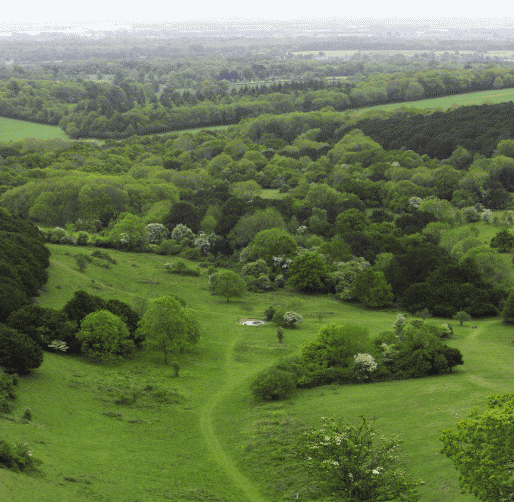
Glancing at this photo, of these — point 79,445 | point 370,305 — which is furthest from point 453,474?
point 370,305

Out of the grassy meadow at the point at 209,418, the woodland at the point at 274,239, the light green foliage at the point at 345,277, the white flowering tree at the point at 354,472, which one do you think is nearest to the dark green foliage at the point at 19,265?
the woodland at the point at 274,239

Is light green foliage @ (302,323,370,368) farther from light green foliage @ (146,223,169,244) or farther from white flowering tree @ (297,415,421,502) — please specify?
light green foliage @ (146,223,169,244)

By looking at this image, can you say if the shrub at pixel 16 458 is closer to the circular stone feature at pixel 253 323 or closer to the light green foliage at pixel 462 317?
the circular stone feature at pixel 253 323

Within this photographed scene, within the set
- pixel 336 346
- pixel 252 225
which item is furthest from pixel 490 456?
pixel 252 225

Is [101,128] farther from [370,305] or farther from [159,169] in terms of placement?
[370,305]

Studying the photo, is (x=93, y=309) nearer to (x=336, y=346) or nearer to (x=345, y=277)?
(x=336, y=346)

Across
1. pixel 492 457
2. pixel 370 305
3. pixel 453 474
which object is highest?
pixel 492 457

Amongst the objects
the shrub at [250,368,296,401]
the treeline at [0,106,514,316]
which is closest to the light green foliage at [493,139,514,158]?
the treeline at [0,106,514,316]
